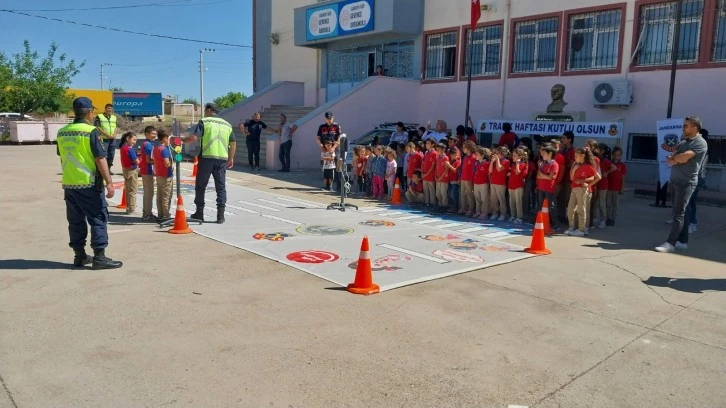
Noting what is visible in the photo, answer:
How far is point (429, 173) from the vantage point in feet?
40.9

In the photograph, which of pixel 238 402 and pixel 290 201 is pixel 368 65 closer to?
pixel 290 201

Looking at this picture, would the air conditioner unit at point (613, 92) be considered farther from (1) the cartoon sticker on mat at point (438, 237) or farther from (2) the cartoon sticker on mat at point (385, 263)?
(2) the cartoon sticker on mat at point (385, 263)

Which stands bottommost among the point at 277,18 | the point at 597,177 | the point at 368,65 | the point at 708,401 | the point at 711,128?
the point at 708,401

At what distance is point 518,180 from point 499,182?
39 cm

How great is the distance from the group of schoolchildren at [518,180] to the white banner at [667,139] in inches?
67.2

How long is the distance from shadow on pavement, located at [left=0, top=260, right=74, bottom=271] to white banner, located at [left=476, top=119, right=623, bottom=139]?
1161 centimetres

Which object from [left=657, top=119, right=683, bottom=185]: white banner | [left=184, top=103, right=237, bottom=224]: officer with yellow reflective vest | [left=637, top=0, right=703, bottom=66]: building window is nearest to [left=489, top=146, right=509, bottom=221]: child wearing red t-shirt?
[left=657, top=119, right=683, bottom=185]: white banner

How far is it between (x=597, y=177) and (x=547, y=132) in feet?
17.0

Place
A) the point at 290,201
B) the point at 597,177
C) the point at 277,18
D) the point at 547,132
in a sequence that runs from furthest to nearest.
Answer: the point at 277,18 < the point at 547,132 < the point at 290,201 < the point at 597,177

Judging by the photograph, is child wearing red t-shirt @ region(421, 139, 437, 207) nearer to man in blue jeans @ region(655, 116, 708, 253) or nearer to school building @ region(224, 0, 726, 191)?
man in blue jeans @ region(655, 116, 708, 253)

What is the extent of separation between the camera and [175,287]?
6.24m

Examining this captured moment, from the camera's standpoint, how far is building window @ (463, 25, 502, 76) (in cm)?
1997

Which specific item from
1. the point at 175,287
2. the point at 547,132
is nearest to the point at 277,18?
the point at 547,132

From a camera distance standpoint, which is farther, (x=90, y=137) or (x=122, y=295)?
(x=90, y=137)
